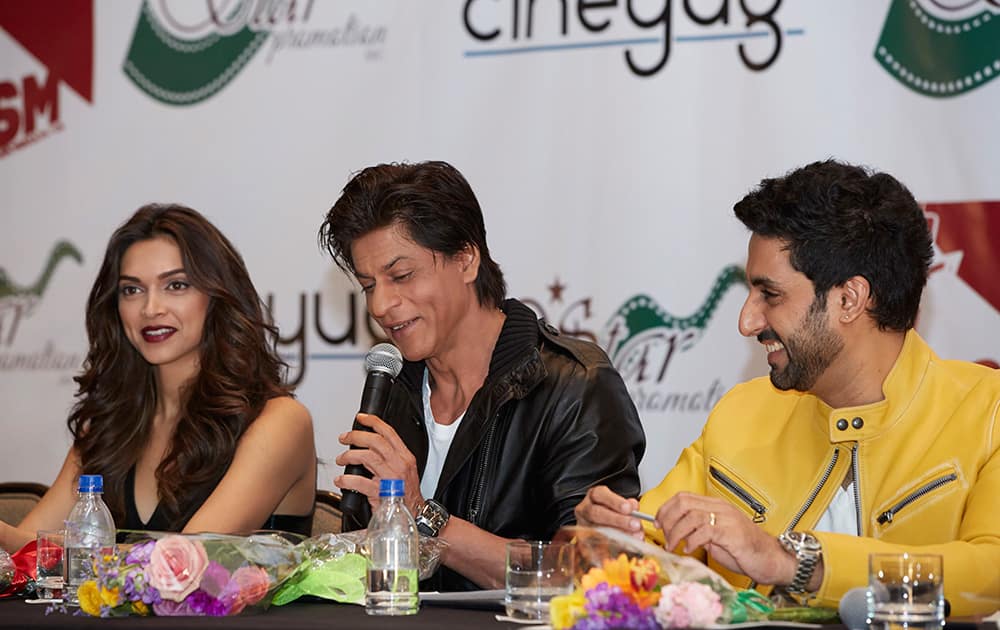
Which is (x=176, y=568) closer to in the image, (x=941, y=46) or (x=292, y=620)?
(x=292, y=620)

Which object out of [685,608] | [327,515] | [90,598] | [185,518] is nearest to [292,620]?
[90,598]

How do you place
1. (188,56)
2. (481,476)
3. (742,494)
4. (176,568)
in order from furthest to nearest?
(188,56) → (481,476) → (742,494) → (176,568)

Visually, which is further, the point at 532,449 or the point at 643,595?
the point at 532,449

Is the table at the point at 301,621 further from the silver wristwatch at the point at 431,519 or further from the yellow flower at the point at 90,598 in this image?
the silver wristwatch at the point at 431,519

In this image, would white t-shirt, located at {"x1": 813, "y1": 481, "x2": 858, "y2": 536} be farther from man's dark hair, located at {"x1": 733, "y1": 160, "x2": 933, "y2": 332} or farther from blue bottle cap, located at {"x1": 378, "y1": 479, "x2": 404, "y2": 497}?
blue bottle cap, located at {"x1": 378, "y1": 479, "x2": 404, "y2": 497}

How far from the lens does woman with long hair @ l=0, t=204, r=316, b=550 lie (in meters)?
3.26

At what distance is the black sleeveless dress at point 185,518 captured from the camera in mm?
3230

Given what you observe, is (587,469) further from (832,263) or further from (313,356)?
(313,356)

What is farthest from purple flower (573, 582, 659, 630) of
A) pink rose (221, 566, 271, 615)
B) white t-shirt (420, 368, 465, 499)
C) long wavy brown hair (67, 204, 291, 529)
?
long wavy brown hair (67, 204, 291, 529)

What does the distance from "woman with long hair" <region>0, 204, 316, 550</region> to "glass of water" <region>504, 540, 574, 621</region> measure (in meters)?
1.29

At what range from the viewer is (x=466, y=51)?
13.8 feet

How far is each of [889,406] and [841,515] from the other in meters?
0.23

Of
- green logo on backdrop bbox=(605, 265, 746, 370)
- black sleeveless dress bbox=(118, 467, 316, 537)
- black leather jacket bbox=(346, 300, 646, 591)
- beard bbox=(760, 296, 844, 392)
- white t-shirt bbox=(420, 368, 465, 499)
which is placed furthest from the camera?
green logo on backdrop bbox=(605, 265, 746, 370)

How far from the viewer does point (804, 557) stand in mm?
2082
